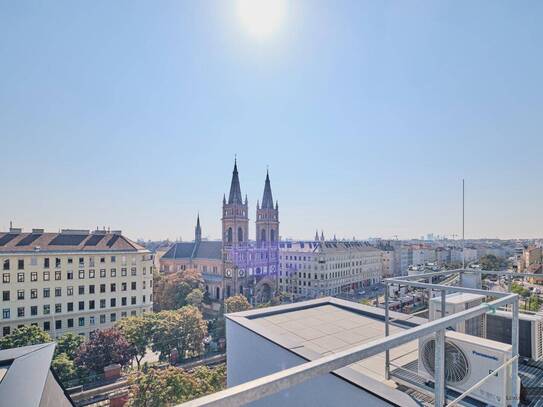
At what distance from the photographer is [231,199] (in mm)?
54031

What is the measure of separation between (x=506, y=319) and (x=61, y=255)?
34.4 metres

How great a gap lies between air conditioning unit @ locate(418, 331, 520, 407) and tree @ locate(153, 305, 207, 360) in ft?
75.6

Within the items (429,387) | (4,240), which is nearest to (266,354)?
(429,387)

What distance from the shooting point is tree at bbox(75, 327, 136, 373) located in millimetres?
20734

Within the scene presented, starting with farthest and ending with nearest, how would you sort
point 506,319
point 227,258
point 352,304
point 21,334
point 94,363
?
point 227,258 < point 21,334 < point 94,363 < point 352,304 < point 506,319

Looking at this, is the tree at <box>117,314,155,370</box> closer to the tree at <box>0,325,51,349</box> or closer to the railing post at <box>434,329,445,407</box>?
the tree at <box>0,325,51,349</box>

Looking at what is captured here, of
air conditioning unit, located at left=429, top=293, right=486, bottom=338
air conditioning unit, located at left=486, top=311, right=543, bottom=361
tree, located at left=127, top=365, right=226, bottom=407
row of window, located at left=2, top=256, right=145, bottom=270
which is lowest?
tree, located at left=127, top=365, right=226, bottom=407

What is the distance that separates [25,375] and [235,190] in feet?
157

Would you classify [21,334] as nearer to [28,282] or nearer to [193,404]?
[28,282]

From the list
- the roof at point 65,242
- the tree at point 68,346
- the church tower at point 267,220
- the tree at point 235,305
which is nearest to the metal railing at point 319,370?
the tree at point 68,346

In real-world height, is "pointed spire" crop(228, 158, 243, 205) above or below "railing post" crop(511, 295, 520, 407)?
above

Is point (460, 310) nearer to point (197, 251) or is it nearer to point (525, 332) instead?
point (525, 332)

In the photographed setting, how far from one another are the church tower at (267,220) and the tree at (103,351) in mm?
35540

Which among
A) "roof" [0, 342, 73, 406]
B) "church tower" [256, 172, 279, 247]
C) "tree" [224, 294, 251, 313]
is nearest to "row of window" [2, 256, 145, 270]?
"tree" [224, 294, 251, 313]
